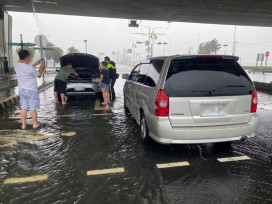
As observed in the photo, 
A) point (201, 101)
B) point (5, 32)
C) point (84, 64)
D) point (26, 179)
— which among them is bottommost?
point (26, 179)

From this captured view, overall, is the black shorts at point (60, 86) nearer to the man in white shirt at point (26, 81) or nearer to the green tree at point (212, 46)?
the man in white shirt at point (26, 81)

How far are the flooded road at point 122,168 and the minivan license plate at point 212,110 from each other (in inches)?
31.7

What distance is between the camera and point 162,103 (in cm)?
330

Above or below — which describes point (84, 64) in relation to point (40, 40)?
below

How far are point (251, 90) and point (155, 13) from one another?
16.3 m

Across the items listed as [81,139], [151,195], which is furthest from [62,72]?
[151,195]

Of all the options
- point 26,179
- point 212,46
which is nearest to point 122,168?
point 26,179

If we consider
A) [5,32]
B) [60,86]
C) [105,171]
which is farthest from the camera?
[5,32]

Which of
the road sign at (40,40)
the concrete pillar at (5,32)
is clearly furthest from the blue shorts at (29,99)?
Result: the concrete pillar at (5,32)

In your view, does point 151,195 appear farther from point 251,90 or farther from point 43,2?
point 43,2

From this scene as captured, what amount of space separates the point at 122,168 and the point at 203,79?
71.7 inches

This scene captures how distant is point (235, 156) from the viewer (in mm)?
3740

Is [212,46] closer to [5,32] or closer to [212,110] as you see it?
[5,32]

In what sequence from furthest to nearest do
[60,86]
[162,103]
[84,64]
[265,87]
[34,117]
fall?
[265,87]
[84,64]
[60,86]
[34,117]
[162,103]
